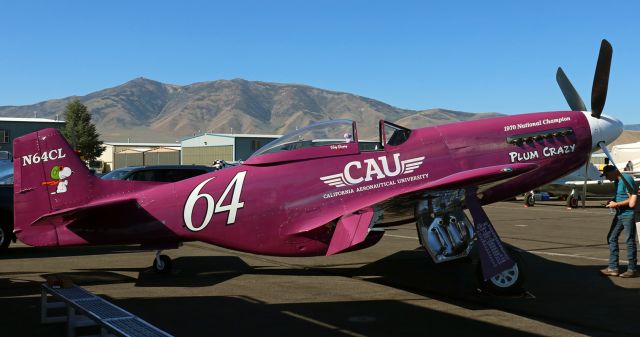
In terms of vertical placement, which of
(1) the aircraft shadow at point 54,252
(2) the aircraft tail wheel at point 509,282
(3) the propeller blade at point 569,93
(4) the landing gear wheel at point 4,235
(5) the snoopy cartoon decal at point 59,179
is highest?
(3) the propeller blade at point 569,93

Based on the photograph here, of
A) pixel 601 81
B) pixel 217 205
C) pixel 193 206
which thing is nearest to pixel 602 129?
pixel 601 81

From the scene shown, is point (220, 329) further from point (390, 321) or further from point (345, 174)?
point (345, 174)

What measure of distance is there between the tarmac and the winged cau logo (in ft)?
5.04

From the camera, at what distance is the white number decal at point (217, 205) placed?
8.32 m

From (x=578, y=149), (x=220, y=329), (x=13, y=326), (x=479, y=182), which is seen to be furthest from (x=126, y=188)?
(x=578, y=149)

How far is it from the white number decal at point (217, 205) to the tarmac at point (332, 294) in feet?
3.05

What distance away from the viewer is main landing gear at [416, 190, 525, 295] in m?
7.37

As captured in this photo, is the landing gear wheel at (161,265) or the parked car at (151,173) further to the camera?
the parked car at (151,173)

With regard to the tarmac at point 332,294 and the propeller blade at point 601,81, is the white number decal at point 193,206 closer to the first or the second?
the tarmac at point 332,294

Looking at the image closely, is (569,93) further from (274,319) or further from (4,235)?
(4,235)

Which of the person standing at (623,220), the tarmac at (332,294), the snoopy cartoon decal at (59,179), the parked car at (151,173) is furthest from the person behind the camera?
the parked car at (151,173)

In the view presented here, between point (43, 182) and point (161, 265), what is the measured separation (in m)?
2.14

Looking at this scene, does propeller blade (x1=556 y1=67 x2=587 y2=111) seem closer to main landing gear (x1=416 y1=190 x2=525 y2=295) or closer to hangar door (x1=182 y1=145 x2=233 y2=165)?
main landing gear (x1=416 y1=190 x2=525 y2=295)

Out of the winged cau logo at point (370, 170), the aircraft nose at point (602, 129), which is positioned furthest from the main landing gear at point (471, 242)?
the aircraft nose at point (602, 129)
